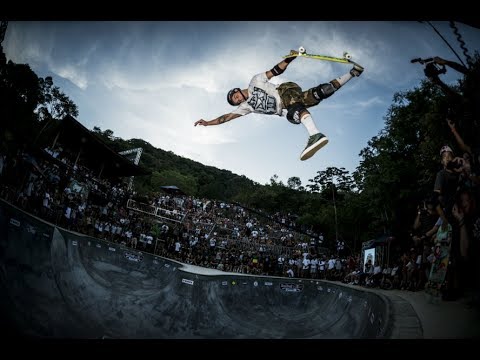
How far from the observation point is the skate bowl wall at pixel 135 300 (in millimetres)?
5441

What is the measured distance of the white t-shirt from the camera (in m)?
6.86

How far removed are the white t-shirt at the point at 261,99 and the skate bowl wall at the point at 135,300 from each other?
4545mm

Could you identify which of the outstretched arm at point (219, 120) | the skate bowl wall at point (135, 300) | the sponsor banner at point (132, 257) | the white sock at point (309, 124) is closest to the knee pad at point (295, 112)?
the white sock at point (309, 124)

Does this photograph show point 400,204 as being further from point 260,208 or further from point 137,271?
point 137,271

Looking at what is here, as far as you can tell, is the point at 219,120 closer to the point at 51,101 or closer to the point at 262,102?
the point at 262,102

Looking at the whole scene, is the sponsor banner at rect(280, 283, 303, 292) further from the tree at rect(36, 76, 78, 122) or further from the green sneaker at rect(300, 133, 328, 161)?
the tree at rect(36, 76, 78, 122)

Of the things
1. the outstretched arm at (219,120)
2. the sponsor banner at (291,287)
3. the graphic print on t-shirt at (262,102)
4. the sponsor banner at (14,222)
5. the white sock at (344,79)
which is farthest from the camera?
the sponsor banner at (291,287)

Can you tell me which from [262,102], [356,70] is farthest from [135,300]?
[356,70]

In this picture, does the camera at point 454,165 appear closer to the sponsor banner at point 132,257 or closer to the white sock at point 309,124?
the white sock at point 309,124

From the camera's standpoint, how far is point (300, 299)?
8.26 metres
